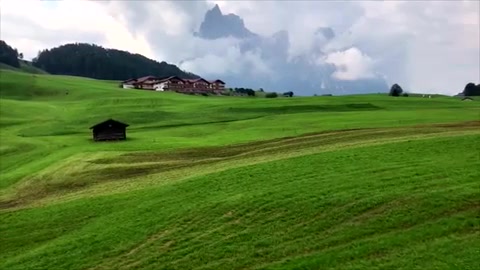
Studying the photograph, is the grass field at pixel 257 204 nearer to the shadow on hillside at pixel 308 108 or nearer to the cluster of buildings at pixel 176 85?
the shadow on hillside at pixel 308 108

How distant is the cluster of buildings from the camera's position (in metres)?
178

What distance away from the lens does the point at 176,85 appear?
179125 mm

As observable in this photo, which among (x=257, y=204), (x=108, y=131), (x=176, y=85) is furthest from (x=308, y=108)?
(x=176, y=85)

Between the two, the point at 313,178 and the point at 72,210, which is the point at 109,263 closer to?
the point at 72,210

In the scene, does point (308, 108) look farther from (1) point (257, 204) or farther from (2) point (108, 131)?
(1) point (257, 204)

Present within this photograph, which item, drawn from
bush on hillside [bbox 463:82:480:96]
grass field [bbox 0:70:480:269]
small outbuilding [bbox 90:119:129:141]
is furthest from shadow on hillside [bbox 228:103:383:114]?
bush on hillside [bbox 463:82:480:96]

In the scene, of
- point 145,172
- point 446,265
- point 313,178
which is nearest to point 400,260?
point 446,265

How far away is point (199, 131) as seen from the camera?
228 ft

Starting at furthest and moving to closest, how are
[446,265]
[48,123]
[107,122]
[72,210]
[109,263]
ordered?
1. [48,123]
2. [107,122]
3. [72,210]
4. [109,263]
5. [446,265]

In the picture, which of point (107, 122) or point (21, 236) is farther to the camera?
point (107, 122)

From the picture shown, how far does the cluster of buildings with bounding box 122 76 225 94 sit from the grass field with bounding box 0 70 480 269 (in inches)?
4976

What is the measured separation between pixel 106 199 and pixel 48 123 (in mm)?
56619

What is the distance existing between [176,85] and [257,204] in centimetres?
15455

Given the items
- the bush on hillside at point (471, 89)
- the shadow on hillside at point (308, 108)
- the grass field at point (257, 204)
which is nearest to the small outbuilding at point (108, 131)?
the grass field at point (257, 204)
